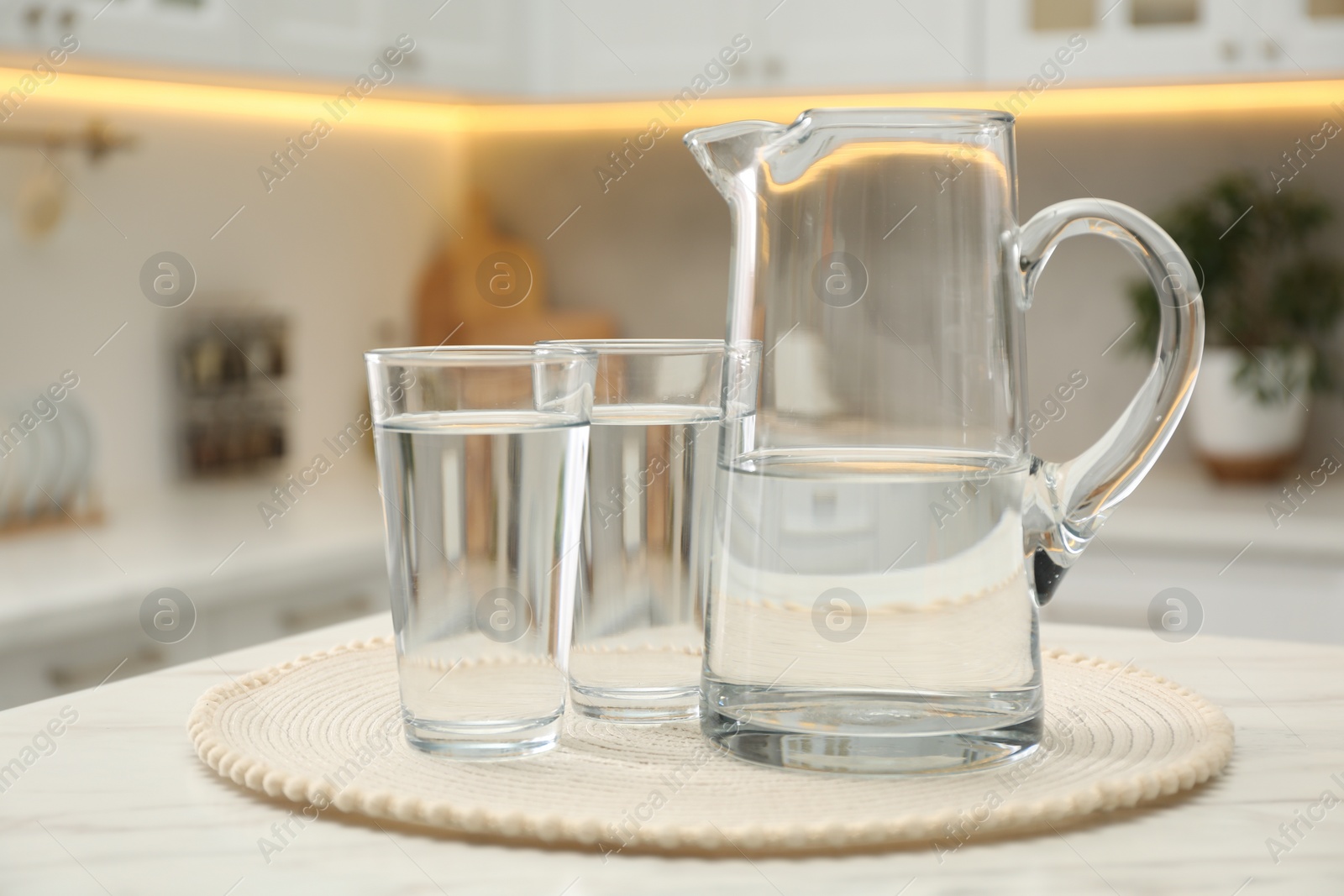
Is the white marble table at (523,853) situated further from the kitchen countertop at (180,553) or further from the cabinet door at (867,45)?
the cabinet door at (867,45)

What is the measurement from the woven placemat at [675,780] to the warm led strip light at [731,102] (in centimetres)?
157

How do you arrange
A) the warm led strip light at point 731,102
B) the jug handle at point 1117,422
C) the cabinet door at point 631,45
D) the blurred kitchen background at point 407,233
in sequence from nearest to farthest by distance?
1. the jug handle at point 1117,422
2. the blurred kitchen background at point 407,233
3. the warm led strip light at point 731,102
4. the cabinet door at point 631,45

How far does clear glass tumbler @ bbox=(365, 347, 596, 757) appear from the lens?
0.47 m

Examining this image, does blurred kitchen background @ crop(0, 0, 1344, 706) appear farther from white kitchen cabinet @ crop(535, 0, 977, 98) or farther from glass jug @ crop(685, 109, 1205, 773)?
glass jug @ crop(685, 109, 1205, 773)

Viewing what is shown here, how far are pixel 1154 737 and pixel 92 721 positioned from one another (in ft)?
1.37

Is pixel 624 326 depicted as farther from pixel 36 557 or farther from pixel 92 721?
pixel 92 721

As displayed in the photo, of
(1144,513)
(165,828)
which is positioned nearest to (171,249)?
(1144,513)

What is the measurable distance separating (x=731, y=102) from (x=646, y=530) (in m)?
1.86

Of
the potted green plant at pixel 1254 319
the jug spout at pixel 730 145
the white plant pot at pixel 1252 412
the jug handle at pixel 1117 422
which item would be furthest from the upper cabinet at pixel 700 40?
the jug handle at pixel 1117 422

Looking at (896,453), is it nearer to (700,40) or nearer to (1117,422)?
(1117,422)

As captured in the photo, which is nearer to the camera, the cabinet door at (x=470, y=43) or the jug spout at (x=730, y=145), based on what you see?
the jug spout at (x=730, y=145)

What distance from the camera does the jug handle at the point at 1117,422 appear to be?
49 cm

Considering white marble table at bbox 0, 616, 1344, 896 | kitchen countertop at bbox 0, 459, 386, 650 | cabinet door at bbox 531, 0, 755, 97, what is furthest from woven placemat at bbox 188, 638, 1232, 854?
cabinet door at bbox 531, 0, 755, 97

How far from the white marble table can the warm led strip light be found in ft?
5.21
